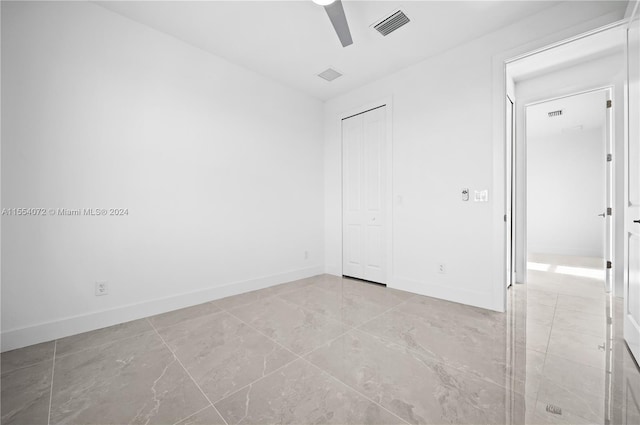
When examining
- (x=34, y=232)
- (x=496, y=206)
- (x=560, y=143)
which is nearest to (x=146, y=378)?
(x=34, y=232)

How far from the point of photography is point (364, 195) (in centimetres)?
394

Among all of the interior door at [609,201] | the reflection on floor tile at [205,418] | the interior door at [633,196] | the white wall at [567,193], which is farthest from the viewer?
the white wall at [567,193]

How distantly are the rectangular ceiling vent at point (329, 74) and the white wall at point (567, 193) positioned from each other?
6084mm

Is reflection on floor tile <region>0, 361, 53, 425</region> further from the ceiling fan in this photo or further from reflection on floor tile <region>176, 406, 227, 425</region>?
the ceiling fan

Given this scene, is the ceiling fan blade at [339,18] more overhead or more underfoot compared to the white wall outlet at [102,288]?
more overhead

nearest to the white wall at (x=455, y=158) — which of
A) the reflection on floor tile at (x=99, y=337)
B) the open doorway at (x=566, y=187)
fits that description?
the open doorway at (x=566, y=187)

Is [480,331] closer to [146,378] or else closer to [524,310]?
[524,310]

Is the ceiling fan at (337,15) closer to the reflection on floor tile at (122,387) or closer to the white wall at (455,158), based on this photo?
the white wall at (455,158)

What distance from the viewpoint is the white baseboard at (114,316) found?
6.66 feet

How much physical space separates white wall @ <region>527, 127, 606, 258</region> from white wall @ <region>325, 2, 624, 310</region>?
5224 millimetres

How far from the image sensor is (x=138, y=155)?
258 centimetres

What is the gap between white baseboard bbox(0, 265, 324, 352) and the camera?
6.66ft

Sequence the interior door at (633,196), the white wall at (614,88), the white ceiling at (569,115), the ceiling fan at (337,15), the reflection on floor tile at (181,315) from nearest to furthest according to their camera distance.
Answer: the interior door at (633,196) < the ceiling fan at (337,15) < the reflection on floor tile at (181,315) < the white wall at (614,88) < the white ceiling at (569,115)

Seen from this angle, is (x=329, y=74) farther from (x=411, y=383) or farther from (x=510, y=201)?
(x=411, y=383)
